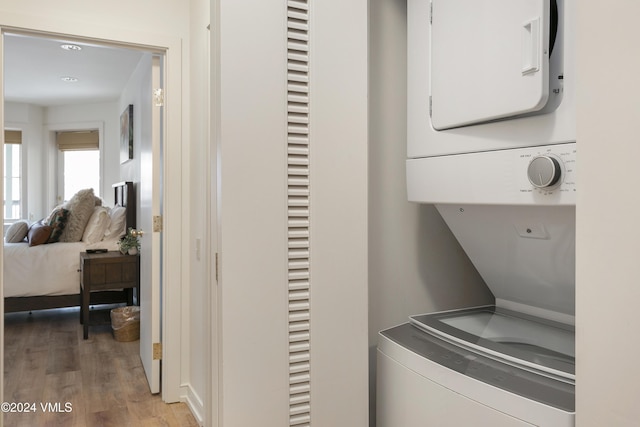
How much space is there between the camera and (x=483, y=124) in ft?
3.84

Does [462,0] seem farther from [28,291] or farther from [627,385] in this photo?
[28,291]

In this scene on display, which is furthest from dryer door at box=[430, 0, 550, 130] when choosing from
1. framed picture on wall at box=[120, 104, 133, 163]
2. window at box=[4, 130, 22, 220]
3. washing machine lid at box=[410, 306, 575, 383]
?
window at box=[4, 130, 22, 220]

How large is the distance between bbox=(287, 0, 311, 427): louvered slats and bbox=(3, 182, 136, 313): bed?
3.71 meters

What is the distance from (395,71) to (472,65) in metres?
0.44

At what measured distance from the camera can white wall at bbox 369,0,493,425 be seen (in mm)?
1557

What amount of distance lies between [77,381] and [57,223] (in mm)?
2130

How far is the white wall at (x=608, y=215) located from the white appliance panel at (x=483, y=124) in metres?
0.22

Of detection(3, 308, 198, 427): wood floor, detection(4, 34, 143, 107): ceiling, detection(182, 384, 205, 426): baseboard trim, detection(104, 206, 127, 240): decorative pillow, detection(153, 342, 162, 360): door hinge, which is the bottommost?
detection(3, 308, 198, 427): wood floor

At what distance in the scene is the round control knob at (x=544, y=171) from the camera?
0.98m

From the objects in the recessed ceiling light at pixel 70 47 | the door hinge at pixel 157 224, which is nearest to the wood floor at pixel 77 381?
the door hinge at pixel 157 224

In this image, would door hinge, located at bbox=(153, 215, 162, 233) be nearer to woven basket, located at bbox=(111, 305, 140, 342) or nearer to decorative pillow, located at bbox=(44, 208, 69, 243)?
woven basket, located at bbox=(111, 305, 140, 342)

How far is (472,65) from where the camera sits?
117 centimetres

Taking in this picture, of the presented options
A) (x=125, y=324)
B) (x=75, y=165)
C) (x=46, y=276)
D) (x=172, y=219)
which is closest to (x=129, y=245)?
(x=125, y=324)

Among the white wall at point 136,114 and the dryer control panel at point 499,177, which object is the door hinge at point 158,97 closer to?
the white wall at point 136,114
